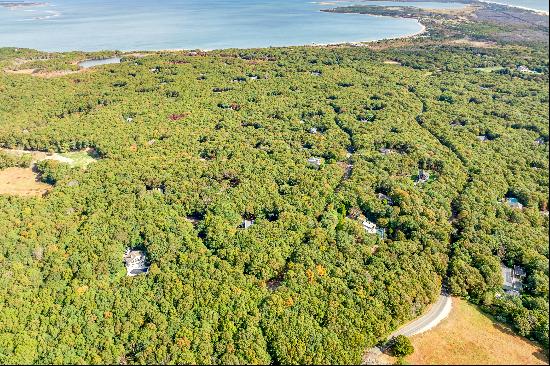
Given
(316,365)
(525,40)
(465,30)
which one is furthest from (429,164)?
(465,30)

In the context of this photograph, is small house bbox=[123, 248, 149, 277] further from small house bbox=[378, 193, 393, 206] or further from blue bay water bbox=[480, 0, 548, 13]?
blue bay water bbox=[480, 0, 548, 13]

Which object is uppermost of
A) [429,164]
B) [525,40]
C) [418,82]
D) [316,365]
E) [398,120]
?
[525,40]

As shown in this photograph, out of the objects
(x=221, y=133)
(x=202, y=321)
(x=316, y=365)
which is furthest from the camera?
(x=221, y=133)

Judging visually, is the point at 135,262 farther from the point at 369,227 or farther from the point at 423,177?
the point at 423,177

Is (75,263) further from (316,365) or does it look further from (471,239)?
(471,239)

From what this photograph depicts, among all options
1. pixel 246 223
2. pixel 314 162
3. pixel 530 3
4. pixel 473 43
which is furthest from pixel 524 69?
pixel 246 223

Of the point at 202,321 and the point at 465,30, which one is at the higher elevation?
the point at 465,30

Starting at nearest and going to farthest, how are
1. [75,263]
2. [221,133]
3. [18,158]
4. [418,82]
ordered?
[75,263]
[18,158]
[221,133]
[418,82]
